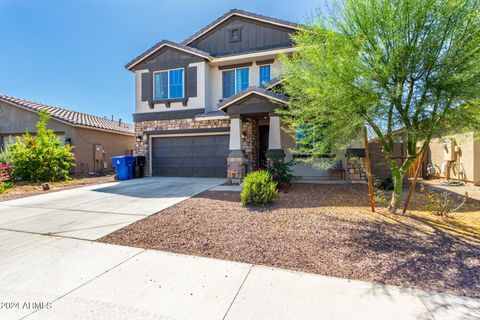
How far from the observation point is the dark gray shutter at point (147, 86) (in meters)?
13.1

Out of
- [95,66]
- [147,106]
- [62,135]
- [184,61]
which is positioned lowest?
[62,135]

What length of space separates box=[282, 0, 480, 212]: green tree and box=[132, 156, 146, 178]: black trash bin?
10.3m

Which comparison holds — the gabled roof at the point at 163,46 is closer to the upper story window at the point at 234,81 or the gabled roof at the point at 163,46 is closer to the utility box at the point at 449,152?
the upper story window at the point at 234,81

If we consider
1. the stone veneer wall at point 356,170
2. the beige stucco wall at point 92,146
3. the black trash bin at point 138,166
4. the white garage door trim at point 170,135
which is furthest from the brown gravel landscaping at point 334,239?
the beige stucco wall at point 92,146

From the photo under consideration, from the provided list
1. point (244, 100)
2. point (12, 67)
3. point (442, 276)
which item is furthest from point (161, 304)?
point (12, 67)

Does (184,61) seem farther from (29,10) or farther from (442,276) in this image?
(442,276)

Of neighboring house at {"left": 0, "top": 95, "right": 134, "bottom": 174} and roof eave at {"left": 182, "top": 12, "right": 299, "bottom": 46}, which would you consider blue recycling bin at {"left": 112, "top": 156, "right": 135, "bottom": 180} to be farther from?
roof eave at {"left": 182, "top": 12, "right": 299, "bottom": 46}

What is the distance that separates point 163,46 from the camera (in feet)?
41.6

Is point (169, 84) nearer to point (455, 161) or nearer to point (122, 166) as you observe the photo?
point (122, 166)

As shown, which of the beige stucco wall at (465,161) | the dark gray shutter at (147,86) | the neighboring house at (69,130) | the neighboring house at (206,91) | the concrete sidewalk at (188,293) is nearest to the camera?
the concrete sidewalk at (188,293)

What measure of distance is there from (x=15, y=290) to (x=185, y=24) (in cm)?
1469

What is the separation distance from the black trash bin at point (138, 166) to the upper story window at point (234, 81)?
223 inches

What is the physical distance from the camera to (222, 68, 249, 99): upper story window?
480 inches

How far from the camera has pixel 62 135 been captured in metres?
14.6
